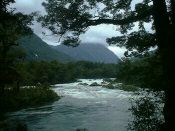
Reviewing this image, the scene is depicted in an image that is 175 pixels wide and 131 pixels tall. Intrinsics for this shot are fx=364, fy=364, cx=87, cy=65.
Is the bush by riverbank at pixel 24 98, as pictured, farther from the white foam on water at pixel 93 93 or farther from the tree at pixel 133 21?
the tree at pixel 133 21

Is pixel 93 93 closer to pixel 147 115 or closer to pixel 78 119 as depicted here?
pixel 78 119

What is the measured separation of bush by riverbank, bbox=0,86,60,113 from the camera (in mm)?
57831

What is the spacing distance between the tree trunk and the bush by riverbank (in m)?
42.6

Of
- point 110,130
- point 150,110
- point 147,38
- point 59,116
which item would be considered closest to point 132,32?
point 147,38

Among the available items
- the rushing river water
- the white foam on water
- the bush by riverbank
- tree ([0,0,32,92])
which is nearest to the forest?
tree ([0,0,32,92])

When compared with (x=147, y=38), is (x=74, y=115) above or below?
below

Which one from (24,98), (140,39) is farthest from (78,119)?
(140,39)

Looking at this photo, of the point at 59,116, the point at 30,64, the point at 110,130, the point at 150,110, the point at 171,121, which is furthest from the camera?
the point at 30,64

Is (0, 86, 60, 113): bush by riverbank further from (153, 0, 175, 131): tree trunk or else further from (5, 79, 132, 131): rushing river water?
(153, 0, 175, 131): tree trunk

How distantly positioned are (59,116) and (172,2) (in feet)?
117

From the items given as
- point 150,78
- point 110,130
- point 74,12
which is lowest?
point 110,130

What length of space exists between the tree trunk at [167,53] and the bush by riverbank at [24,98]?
42.6 meters

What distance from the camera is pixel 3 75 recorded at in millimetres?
51312

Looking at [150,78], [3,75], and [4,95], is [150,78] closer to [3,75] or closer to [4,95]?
[3,75]
